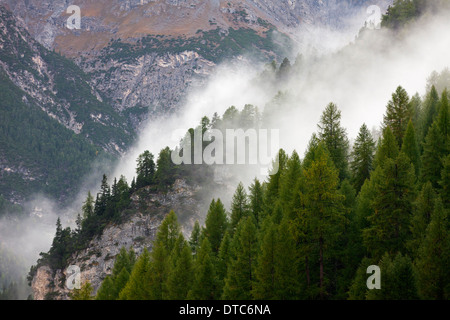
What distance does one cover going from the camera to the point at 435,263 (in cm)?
3275

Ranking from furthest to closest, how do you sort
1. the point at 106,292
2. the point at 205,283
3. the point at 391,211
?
1. the point at 106,292
2. the point at 205,283
3. the point at 391,211

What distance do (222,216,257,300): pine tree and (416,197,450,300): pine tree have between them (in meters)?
13.9

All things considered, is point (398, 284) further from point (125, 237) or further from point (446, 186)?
point (125, 237)

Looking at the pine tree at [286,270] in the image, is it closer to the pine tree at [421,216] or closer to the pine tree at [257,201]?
the pine tree at [421,216]

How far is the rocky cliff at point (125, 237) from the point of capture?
105 metres

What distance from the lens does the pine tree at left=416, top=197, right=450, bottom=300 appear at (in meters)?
32.3

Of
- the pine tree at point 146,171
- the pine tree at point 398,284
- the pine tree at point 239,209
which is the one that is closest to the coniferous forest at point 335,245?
the pine tree at point 398,284

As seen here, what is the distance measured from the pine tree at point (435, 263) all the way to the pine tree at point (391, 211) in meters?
3.51

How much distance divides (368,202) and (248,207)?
Answer: 2049cm

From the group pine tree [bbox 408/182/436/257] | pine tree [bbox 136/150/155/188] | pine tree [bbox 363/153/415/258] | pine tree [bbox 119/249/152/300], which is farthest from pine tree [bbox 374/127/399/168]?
pine tree [bbox 136/150/155/188]

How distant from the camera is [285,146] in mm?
124500

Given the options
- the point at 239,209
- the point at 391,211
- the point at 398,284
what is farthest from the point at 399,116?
the point at 398,284

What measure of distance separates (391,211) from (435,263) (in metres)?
6.36
